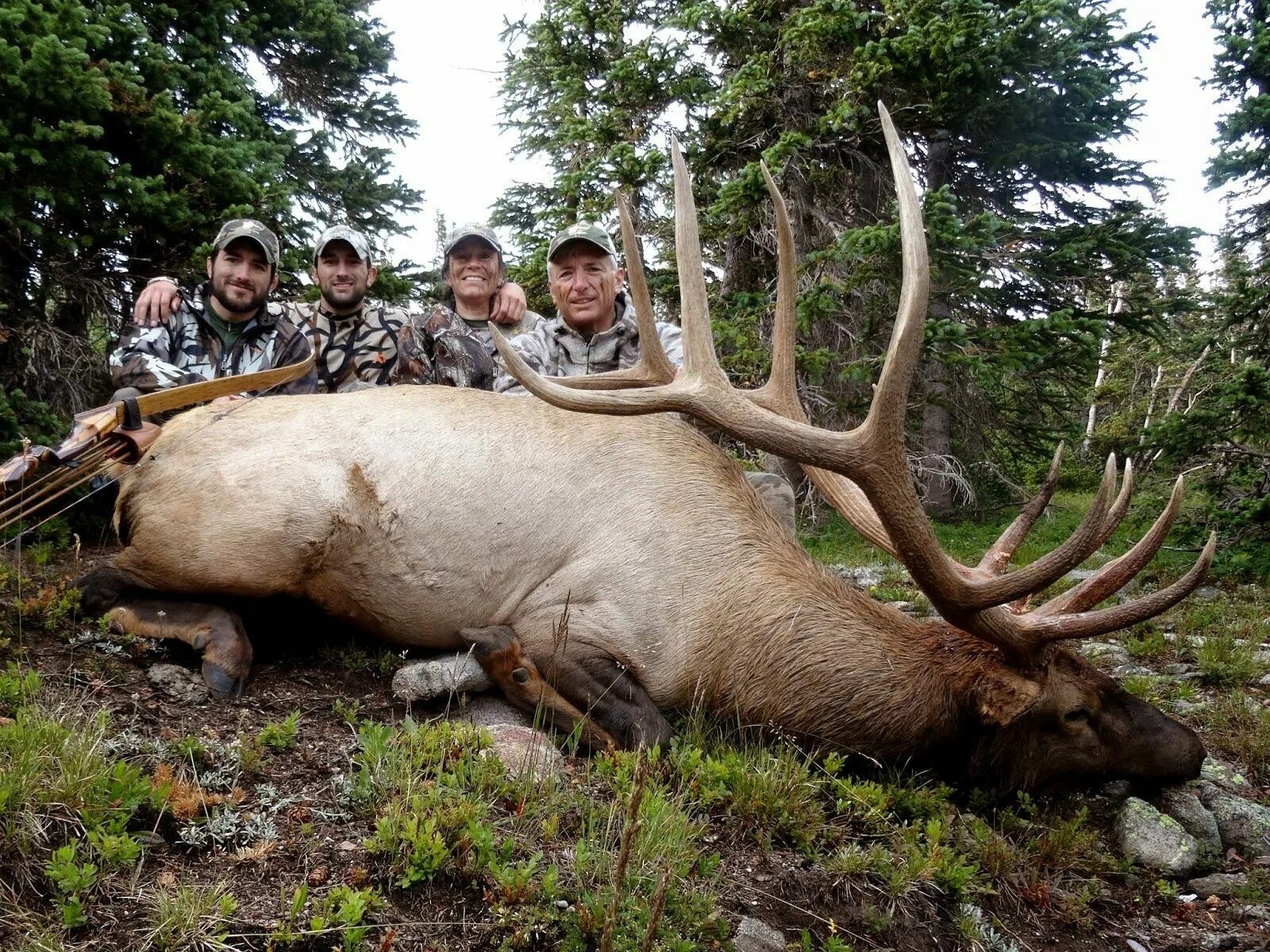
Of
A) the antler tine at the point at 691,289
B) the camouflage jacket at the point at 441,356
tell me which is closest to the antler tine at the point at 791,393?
the antler tine at the point at 691,289

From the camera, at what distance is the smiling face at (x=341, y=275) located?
6.54 m

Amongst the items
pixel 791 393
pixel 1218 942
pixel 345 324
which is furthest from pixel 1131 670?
pixel 345 324

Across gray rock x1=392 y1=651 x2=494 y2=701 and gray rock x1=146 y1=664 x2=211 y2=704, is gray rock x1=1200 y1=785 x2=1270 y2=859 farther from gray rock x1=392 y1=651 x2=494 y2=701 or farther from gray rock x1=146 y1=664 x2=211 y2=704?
gray rock x1=146 y1=664 x2=211 y2=704

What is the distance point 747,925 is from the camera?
2.29 m

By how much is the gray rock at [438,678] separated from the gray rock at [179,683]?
70 centimetres

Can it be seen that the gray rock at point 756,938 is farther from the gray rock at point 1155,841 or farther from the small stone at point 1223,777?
the small stone at point 1223,777

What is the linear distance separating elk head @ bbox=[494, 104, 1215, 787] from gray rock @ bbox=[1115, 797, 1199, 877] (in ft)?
0.50

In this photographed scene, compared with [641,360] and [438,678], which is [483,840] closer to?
[438,678]

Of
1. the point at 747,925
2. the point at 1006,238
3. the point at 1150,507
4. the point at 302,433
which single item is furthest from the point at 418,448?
the point at 1150,507

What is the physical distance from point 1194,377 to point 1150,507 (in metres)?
14.7

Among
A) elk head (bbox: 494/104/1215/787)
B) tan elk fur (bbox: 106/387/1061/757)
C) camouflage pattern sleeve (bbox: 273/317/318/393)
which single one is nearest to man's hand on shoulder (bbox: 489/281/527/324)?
camouflage pattern sleeve (bbox: 273/317/318/393)

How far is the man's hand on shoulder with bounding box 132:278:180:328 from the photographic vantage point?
549cm

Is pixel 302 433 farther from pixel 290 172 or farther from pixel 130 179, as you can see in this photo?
pixel 290 172

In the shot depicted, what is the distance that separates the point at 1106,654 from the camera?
17.9 ft
